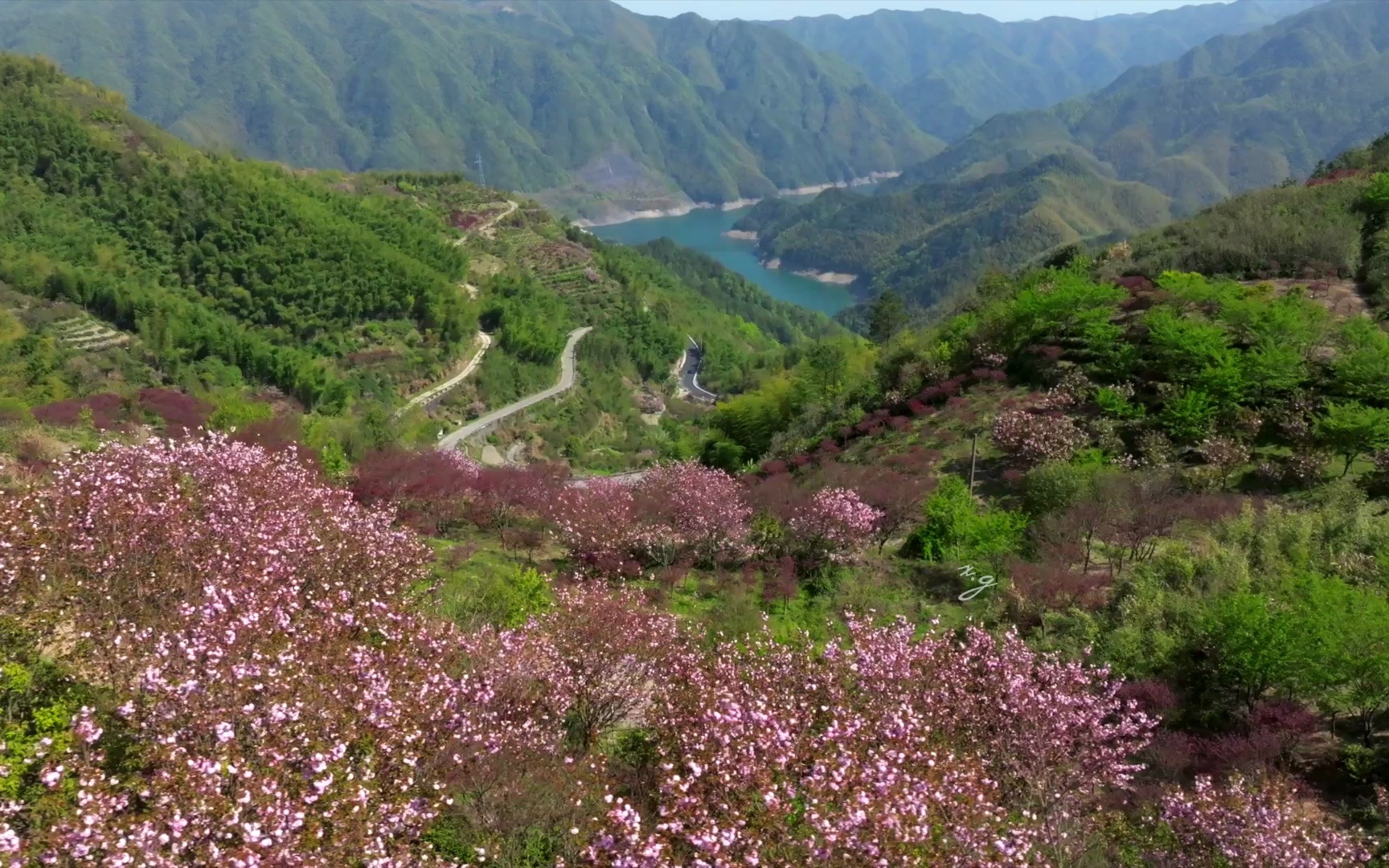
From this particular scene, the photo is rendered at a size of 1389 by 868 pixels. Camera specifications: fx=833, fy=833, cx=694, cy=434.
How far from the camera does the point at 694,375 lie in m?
98.2

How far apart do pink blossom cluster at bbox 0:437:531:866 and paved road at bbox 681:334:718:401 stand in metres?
77.4

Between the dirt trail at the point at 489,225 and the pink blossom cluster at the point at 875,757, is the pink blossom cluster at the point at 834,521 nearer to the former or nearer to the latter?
the pink blossom cluster at the point at 875,757

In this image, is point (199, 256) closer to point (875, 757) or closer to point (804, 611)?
point (804, 611)

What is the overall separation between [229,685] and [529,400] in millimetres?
68271

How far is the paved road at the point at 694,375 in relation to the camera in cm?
9100

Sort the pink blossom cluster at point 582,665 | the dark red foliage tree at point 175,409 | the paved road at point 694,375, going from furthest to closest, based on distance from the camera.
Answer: the paved road at point 694,375
the dark red foliage tree at point 175,409
the pink blossom cluster at point 582,665

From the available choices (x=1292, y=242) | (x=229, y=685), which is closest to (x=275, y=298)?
(x=1292, y=242)

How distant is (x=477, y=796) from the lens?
27.8ft

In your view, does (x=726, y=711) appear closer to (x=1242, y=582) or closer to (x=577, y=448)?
(x=1242, y=582)

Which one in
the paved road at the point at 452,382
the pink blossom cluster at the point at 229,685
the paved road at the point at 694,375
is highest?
the pink blossom cluster at the point at 229,685

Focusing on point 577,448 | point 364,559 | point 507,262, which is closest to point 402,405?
point 577,448

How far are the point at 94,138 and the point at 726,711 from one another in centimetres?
9622

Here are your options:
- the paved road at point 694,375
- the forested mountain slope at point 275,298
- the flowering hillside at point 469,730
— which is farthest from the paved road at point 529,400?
the flowering hillside at point 469,730

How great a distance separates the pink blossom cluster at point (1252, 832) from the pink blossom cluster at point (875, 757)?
982 mm
